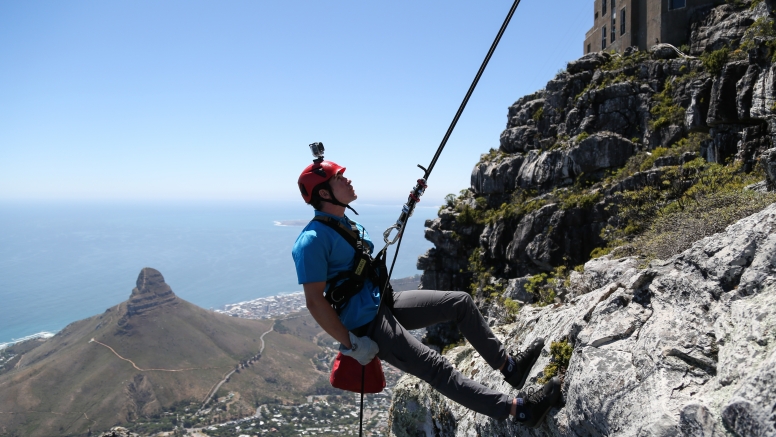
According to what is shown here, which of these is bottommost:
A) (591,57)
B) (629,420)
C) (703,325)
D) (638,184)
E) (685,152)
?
(629,420)

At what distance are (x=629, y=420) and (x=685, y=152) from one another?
18.6 m

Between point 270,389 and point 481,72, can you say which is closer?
point 481,72

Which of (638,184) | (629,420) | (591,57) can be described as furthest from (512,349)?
(591,57)

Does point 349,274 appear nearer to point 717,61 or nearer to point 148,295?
point 717,61

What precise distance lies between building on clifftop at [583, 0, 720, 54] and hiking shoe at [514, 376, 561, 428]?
3061 cm

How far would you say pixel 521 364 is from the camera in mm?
4863

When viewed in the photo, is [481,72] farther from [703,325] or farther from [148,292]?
[148,292]

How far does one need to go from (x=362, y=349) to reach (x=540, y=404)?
1.76m

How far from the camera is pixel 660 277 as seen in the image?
13.3 ft

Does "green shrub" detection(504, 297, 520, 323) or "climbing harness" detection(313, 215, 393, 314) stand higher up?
"climbing harness" detection(313, 215, 393, 314)

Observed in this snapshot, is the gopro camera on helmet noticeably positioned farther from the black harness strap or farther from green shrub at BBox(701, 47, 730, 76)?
green shrub at BBox(701, 47, 730, 76)

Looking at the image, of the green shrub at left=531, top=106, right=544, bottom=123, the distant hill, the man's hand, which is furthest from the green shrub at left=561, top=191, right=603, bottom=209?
the distant hill

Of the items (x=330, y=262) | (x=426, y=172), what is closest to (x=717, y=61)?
(x=426, y=172)

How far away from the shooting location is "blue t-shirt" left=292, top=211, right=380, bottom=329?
4145mm
